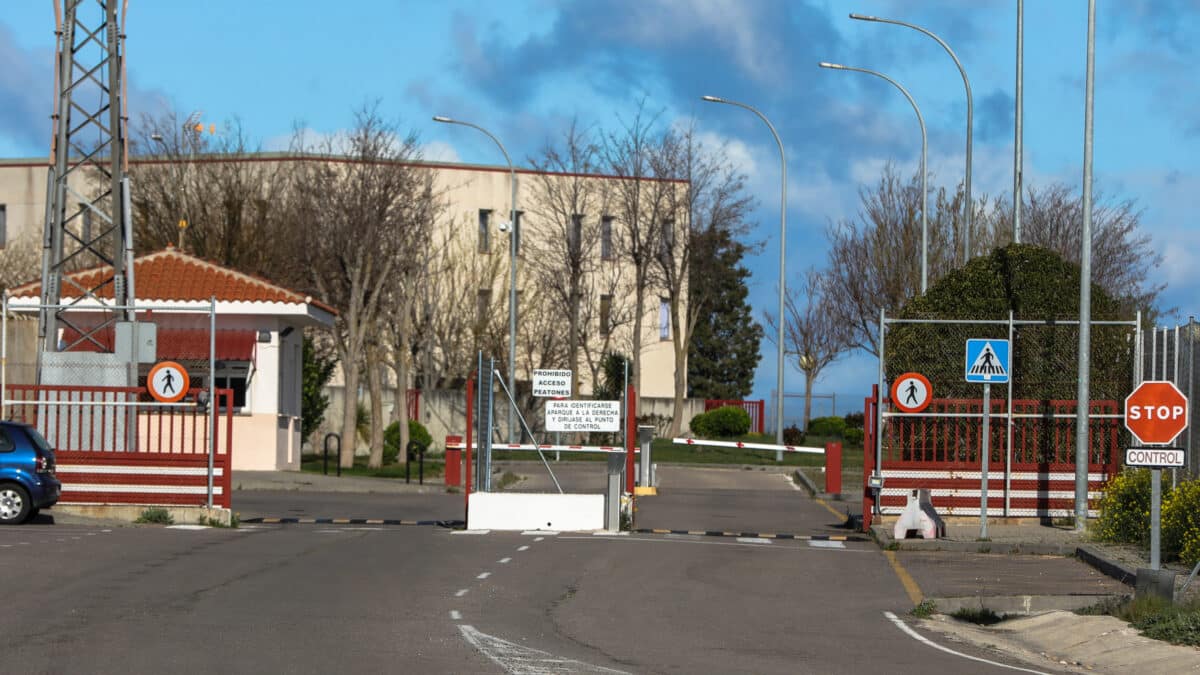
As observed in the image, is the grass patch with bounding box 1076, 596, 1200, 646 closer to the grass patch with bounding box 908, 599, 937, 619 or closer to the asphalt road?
the grass patch with bounding box 908, 599, 937, 619

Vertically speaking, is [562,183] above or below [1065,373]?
above

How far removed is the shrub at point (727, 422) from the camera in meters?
56.4

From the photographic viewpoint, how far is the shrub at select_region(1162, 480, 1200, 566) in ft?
55.6

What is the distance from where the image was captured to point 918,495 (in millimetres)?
21016

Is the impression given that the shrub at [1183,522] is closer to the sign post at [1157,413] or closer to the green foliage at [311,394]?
the sign post at [1157,413]

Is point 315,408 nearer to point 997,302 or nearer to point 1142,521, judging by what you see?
point 997,302

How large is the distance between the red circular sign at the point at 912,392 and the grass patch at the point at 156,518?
1065cm

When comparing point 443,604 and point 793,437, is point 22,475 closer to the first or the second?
point 443,604

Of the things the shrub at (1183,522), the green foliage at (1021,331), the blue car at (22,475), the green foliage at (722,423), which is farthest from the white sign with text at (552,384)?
the green foliage at (722,423)

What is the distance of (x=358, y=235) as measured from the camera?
41562mm

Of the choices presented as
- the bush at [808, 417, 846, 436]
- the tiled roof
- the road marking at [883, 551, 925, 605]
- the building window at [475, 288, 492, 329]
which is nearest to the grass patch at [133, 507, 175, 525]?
the road marking at [883, 551, 925, 605]

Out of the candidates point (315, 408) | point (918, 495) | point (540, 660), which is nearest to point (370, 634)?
point (540, 660)

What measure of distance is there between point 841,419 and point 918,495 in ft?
141

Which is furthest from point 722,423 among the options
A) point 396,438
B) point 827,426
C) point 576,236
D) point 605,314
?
point 396,438
